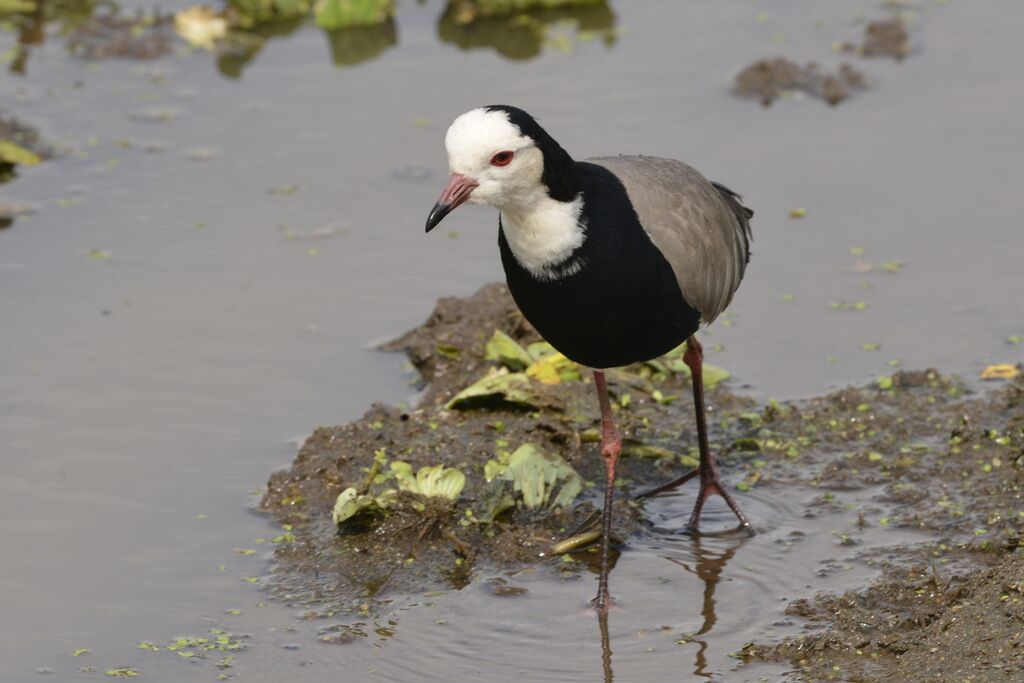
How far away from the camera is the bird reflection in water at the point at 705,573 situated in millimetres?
5531

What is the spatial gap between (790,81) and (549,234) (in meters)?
4.92

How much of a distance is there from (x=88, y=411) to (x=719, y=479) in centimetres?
287

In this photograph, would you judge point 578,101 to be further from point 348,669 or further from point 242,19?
point 348,669

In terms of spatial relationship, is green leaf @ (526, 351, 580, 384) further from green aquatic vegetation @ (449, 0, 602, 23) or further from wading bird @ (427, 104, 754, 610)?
green aquatic vegetation @ (449, 0, 602, 23)

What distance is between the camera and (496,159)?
539 centimetres

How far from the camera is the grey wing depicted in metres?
Answer: 5.94

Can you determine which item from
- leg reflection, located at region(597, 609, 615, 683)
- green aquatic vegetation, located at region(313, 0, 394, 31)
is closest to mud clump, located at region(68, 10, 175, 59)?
green aquatic vegetation, located at region(313, 0, 394, 31)

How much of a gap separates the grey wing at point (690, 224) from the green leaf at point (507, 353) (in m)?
1.16

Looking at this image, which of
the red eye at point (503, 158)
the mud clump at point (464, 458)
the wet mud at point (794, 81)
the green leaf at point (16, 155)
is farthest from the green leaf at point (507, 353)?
the green leaf at point (16, 155)

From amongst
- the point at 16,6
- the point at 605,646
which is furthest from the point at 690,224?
the point at 16,6

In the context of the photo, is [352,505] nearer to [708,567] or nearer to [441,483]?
[441,483]

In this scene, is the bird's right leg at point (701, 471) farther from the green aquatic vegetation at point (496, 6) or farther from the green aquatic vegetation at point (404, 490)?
the green aquatic vegetation at point (496, 6)

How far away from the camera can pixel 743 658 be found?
215 inches

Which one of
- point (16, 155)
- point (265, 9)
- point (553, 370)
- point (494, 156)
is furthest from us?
point (265, 9)
